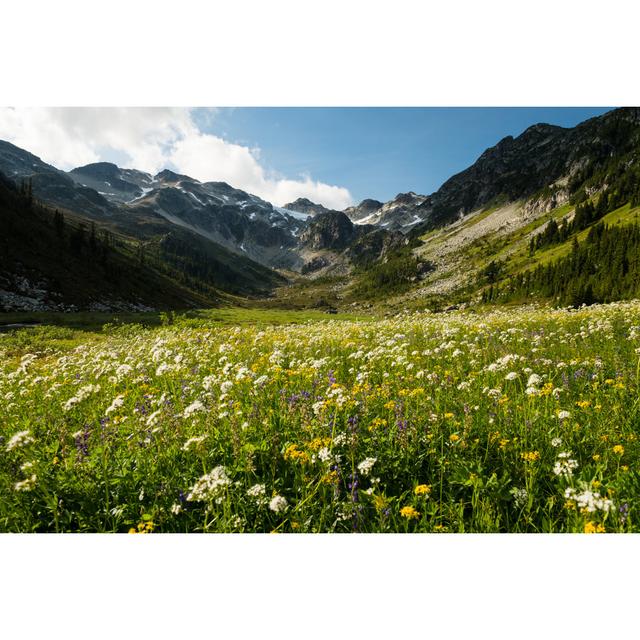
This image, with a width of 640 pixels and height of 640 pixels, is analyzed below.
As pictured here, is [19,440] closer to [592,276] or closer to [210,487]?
[210,487]

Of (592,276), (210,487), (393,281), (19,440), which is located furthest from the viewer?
(393,281)

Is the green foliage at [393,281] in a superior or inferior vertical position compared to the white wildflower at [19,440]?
superior

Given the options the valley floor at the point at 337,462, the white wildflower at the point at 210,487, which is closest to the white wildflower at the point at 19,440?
the valley floor at the point at 337,462

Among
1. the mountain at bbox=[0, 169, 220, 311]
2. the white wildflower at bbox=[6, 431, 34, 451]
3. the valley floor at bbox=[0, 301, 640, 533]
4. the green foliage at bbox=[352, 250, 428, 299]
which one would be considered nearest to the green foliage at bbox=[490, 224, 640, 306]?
the valley floor at bbox=[0, 301, 640, 533]

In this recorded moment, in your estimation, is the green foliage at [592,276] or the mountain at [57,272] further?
the mountain at [57,272]

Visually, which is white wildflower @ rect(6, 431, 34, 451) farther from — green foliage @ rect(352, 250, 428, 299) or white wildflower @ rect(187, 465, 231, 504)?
green foliage @ rect(352, 250, 428, 299)

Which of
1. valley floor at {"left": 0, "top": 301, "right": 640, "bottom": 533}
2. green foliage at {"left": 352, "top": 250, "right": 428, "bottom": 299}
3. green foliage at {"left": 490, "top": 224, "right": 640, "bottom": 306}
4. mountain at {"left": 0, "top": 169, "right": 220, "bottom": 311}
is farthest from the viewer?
green foliage at {"left": 352, "top": 250, "right": 428, "bottom": 299}

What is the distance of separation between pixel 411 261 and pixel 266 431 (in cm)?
20013

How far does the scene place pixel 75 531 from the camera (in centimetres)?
309

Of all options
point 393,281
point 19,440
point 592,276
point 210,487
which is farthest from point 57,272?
point 393,281

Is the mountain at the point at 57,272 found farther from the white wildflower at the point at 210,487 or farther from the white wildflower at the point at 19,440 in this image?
the white wildflower at the point at 210,487

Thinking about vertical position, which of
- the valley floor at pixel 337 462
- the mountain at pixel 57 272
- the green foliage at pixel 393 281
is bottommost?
the valley floor at pixel 337 462

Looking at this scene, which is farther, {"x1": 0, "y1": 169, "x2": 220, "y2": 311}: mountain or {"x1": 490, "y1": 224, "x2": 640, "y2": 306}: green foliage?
{"x1": 0, "y1": 169, "x2": 220, "y2": 311}: mountain

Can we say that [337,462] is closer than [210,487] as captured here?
No
